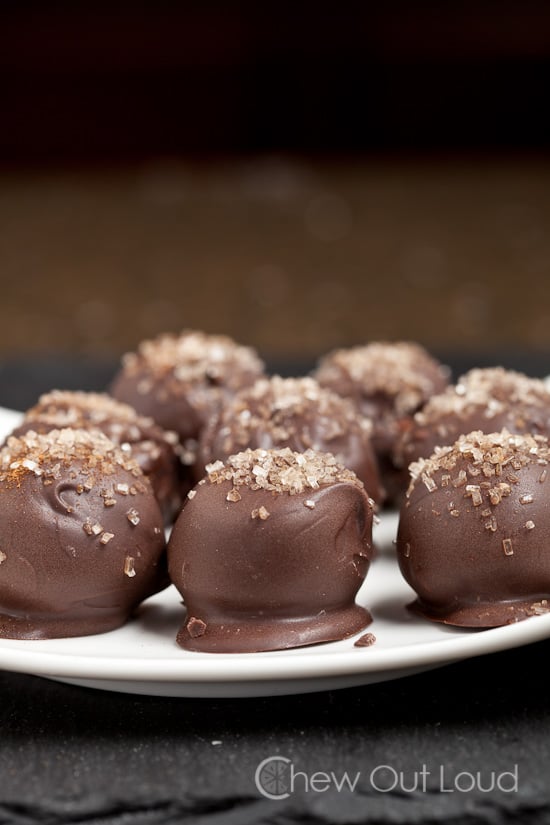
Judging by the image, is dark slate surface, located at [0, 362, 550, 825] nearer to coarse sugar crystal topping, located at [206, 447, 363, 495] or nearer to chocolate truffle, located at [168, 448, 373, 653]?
chocolate truffle, located at [168, 448, 373, 653]

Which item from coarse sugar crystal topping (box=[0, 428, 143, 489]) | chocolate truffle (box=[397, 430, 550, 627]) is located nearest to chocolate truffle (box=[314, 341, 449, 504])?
chocolate truffle (box=[397, 430, 550, 627])

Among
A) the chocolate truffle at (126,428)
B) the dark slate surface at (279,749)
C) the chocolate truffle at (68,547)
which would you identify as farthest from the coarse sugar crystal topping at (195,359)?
the dark slate surface at (279,749)

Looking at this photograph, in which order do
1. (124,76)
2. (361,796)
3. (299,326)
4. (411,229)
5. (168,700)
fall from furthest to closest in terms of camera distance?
(124,76), (411,229), (299,326), (168,700), (361,796)

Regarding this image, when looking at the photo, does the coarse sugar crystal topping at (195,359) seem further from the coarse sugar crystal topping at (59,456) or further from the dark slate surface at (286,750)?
the dark slate surface at (286,750)

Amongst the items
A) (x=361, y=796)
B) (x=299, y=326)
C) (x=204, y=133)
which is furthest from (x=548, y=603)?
(x=204, y=133)

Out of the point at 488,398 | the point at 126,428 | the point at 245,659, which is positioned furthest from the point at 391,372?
the point at 245,659

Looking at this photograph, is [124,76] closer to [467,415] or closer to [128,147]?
[128,147]
